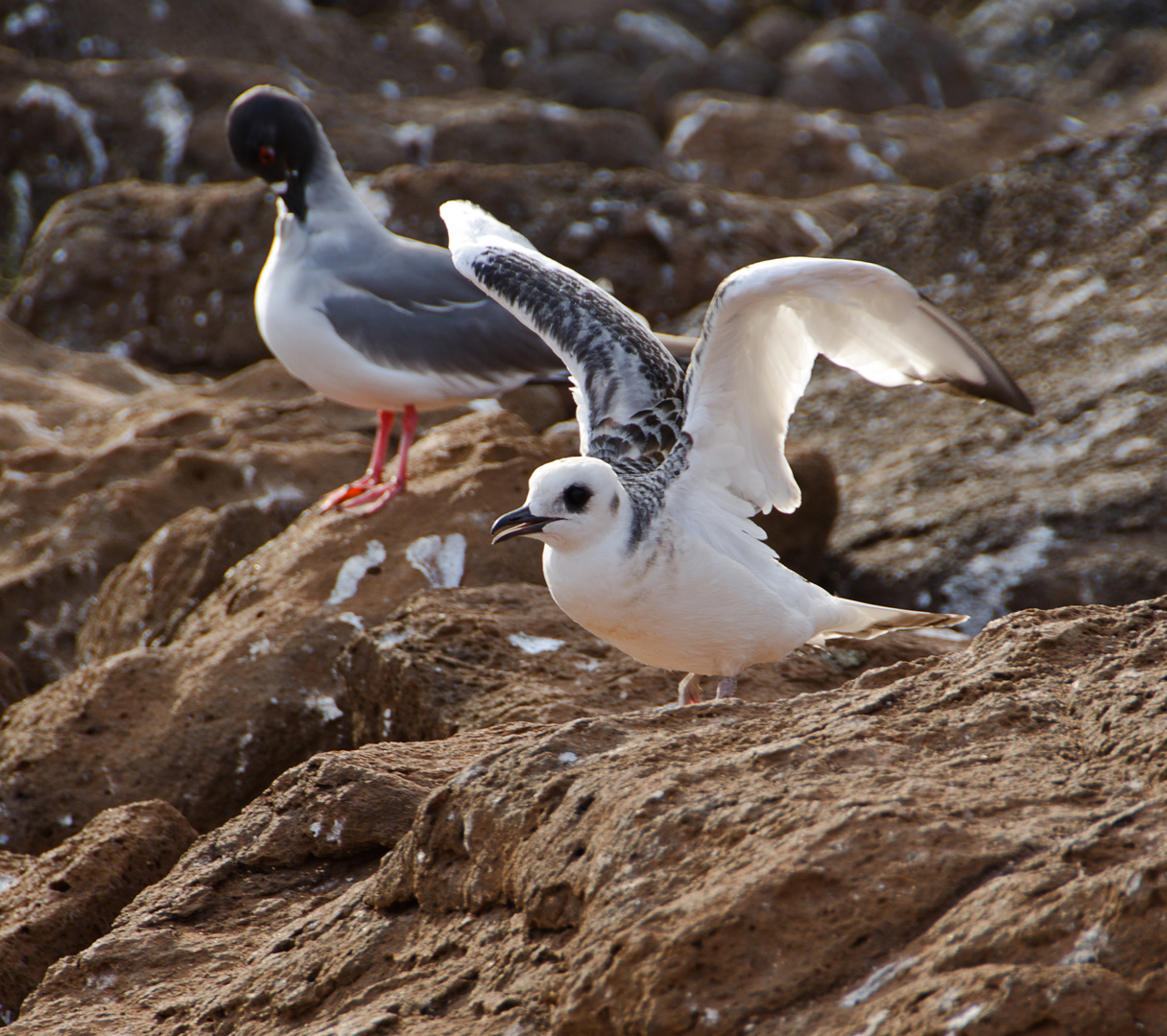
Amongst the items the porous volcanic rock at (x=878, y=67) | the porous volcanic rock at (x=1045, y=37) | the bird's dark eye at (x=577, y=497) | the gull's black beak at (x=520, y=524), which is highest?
the porous volcanic rock at (x=1045, y=37)

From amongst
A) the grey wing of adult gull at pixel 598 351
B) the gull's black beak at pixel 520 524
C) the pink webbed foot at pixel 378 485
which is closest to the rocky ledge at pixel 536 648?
the pink webbed foot at pixel 378 485

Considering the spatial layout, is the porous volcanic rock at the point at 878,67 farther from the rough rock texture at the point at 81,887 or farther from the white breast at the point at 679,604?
the rough rock texture at the point at 81,887

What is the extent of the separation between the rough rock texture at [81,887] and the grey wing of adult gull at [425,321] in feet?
9.91

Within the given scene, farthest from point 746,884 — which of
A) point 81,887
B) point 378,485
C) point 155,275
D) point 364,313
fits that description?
point 155,275

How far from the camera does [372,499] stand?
602 cm

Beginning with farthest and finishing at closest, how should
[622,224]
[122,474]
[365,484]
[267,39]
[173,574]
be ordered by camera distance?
[267,39] < [622,224] < [122,474] < [173,574] < [365,484]

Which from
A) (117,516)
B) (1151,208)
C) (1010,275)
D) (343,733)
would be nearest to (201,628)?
(343,733)

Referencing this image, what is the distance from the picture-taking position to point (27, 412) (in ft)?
28.9

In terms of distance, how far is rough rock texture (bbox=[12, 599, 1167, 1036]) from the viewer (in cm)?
202

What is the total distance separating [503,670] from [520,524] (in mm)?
713

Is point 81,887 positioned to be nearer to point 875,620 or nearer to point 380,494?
point 380,494

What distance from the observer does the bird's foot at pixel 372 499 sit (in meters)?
5.91

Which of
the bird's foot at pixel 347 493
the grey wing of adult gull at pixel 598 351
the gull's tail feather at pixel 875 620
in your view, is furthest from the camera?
the bird's foot at pixel 347 493

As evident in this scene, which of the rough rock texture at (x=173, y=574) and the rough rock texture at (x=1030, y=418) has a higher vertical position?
the rough rock texture at (x=1030, y=418)
